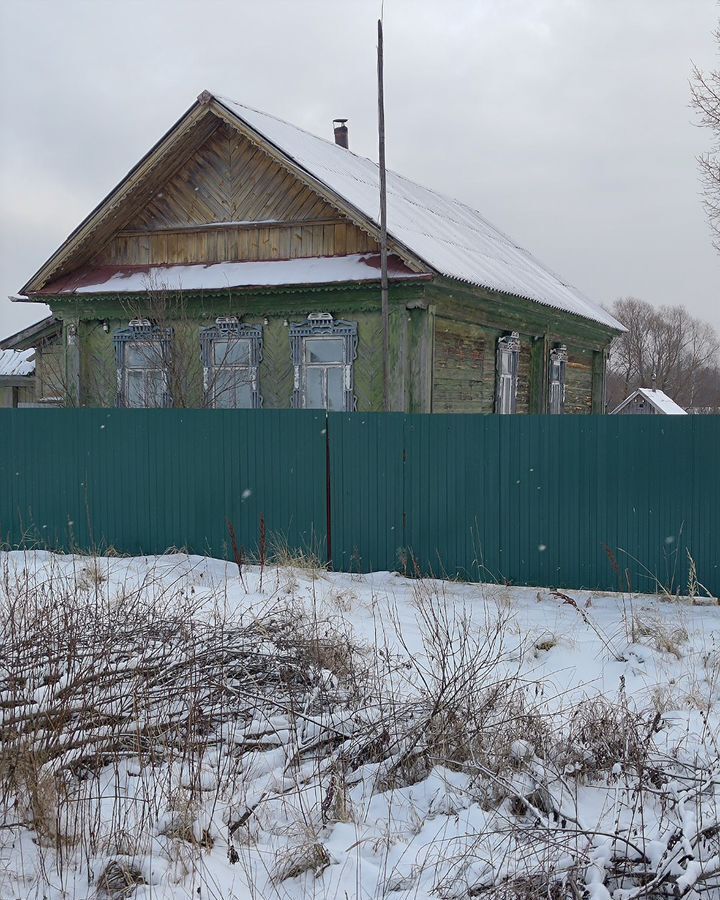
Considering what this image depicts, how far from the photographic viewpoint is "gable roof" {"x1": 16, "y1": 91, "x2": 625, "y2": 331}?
1325cm

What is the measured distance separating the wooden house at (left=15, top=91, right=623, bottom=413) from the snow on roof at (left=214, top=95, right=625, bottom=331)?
0.08m

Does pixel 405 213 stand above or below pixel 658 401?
above

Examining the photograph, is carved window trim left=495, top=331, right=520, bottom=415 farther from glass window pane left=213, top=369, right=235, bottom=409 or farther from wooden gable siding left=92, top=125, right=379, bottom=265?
glass window pane left=213, top=369, right=235, bottom=409

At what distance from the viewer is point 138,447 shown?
33.8 feet

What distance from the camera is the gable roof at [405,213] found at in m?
13.2

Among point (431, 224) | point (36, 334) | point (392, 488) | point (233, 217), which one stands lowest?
point (392, 488)

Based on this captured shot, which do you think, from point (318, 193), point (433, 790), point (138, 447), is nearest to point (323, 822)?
point (433, 790)

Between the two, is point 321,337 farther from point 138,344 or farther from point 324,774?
point 324,774

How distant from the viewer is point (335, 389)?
14289 mm

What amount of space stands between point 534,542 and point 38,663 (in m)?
5.50

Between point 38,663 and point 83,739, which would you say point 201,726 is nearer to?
point 83,739

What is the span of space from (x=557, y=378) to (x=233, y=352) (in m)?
8.11

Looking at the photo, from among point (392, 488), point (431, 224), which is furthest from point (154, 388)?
point (392, 488)

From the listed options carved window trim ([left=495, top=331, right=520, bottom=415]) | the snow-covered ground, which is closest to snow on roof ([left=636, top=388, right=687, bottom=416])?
carved window trim ([left=495, top=331, right=520, bottom=415])
